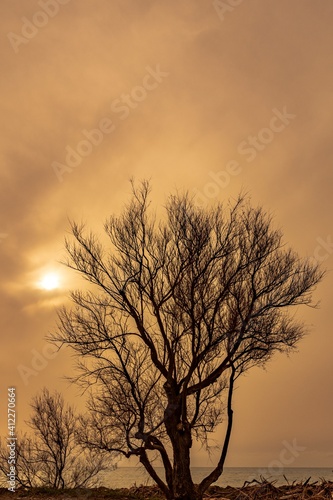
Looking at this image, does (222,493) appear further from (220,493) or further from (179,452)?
(179,452)

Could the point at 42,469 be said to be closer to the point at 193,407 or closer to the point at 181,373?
the point at 193,407

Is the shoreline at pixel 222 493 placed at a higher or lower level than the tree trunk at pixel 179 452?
lower

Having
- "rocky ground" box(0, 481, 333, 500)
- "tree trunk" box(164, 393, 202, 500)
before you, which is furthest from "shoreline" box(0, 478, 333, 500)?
"tree trunk" box(164, 393, 202, 500)

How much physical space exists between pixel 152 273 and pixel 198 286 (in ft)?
4.84

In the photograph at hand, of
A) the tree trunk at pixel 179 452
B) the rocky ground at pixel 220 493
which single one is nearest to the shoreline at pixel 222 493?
the rocky ground at pixel 220 493

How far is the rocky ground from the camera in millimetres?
18391

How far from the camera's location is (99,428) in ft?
58.7

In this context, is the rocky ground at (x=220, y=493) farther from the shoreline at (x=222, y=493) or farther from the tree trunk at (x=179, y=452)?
the tree trunk at (x=179, y=452)

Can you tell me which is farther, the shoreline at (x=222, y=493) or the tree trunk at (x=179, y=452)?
the shoreline at (x=222, y=493)

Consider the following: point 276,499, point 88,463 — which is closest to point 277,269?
point 276,499

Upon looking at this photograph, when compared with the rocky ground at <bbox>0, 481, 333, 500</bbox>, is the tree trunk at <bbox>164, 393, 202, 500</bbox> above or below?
above

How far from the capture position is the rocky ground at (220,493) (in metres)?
18.4

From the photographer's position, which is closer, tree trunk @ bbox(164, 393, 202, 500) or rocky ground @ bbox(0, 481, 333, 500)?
tree trunk @ bbox(164, 393, 202, 500)

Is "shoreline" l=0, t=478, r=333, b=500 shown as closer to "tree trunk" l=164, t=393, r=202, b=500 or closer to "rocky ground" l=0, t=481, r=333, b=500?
"rocky ground" l=0, t=481, r=333, b=500
